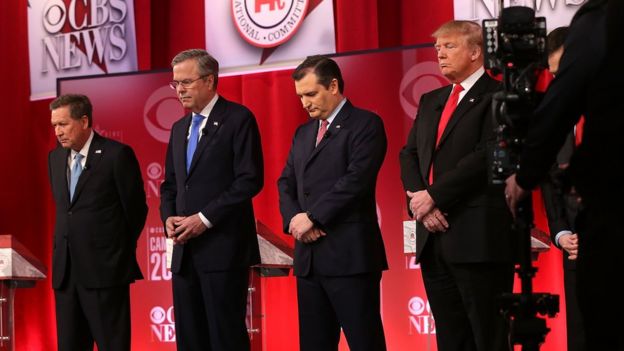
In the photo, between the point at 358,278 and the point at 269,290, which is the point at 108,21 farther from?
the point at 358,278

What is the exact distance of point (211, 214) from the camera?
14.2 ft

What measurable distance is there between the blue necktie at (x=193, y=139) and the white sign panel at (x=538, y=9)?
1.72m

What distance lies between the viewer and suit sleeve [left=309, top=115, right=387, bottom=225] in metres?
4.10

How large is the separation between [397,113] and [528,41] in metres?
2.72

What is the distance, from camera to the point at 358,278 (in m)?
4.12

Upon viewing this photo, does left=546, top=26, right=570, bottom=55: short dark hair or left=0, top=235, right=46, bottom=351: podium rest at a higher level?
left=546, top=26, right=570, bottom=55: short dark hair

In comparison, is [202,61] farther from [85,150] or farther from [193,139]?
[85,150]

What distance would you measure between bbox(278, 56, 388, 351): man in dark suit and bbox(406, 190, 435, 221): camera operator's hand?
296mm

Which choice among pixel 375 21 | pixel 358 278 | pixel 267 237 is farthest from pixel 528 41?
pixel 375 21

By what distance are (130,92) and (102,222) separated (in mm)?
1683

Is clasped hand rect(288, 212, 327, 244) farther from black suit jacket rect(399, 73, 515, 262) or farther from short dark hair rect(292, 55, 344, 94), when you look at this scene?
short dark hair rect(292, 55, 344, 94)

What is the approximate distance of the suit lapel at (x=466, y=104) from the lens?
3936mm

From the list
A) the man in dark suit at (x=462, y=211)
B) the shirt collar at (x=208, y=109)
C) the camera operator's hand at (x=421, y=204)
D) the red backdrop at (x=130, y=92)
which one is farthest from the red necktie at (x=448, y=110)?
the red backdrop at (x=130, y=92)

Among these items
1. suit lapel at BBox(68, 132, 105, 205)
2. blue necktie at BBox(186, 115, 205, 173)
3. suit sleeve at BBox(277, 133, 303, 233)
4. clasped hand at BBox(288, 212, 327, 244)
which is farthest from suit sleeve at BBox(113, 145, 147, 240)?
clasped hand at BBox(288, 212, 327, 244)
